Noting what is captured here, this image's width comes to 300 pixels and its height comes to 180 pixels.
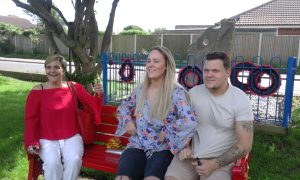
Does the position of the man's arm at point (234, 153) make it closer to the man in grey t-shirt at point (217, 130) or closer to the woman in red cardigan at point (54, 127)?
the man in grey t-shirt at point (217, 130)

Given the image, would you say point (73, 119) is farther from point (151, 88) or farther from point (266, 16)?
point (266, 16)

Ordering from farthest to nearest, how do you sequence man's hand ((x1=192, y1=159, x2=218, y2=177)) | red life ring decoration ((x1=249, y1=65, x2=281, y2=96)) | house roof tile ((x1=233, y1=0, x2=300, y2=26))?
house roof tile ((x1=233, y1=0, x2=300, y2=26)) < red life ring decoration ((x1=249, y1=65, x2=281, y2=96)) < man's hand ((x1=192, y1=159, x2=218, y2=177))

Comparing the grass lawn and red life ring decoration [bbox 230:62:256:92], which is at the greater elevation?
red life ring decoration [bbox 230:62:256:92]

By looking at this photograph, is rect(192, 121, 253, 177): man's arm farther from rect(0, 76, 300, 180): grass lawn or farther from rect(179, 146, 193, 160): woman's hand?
rect(0, 76, 300, 180): grass lawn

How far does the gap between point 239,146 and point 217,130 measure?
24 centimetres

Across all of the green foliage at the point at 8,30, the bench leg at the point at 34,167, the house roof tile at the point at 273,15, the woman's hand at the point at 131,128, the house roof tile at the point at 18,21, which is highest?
the house roof tile at the point at 18,21

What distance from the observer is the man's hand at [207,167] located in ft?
8.93

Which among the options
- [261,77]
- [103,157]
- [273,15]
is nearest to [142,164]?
[103,157]

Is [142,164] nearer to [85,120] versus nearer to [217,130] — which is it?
[217,130]

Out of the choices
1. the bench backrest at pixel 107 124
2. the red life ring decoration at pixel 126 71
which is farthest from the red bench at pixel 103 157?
the red life ring decoration at pixel 126 71

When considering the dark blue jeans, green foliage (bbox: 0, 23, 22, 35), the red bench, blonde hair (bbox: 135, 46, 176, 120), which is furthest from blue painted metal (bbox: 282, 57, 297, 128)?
green foliage (bbox: 0, 23, 22, 35)

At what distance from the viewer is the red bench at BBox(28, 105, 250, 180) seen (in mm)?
3307

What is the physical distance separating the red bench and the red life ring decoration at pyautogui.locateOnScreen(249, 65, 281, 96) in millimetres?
2406

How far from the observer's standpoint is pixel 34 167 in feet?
11.4
